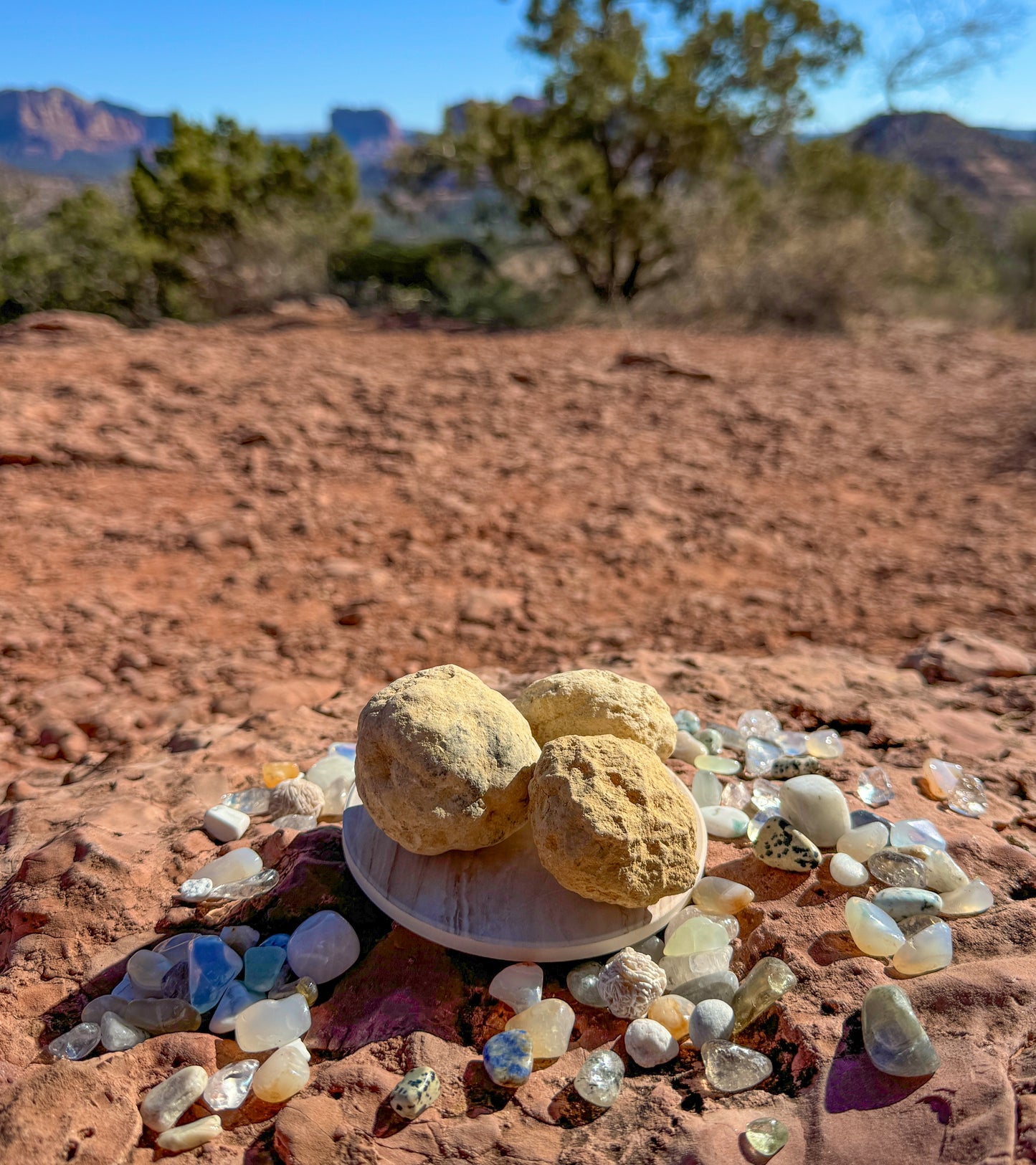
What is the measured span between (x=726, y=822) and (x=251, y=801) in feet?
3.65

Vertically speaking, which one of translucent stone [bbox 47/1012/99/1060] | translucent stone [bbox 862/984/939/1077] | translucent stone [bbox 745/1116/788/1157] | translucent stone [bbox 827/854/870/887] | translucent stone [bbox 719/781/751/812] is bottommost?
translucent stone [bbox 47/1012/99/1060]

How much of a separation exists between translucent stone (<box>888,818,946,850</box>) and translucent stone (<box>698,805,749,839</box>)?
12.0 inches

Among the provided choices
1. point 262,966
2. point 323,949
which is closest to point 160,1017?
point 262,966

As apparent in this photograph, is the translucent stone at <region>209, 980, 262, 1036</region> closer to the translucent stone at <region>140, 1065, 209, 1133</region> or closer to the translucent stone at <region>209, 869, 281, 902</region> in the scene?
the translucent stone at <region>140, 1065, 209, 1133</region>

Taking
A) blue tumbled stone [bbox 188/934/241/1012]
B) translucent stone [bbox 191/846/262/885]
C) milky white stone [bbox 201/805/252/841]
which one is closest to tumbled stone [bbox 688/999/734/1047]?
blue tumbled stone [bbox 188/934/241/1012]

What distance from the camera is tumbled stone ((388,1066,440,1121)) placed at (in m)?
1.23

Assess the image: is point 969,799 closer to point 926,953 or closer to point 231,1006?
point 926,953

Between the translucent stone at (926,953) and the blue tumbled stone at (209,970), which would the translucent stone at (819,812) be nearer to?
the translucent stone at (926,953)

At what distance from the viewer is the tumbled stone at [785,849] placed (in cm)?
165

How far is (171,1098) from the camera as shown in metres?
1.25

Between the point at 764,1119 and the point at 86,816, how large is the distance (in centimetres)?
155

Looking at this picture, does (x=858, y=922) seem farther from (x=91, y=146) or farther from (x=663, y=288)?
(x=91, y=146)

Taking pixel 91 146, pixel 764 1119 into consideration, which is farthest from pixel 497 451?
pixel 91 146

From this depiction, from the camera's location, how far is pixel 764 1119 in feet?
3.92
